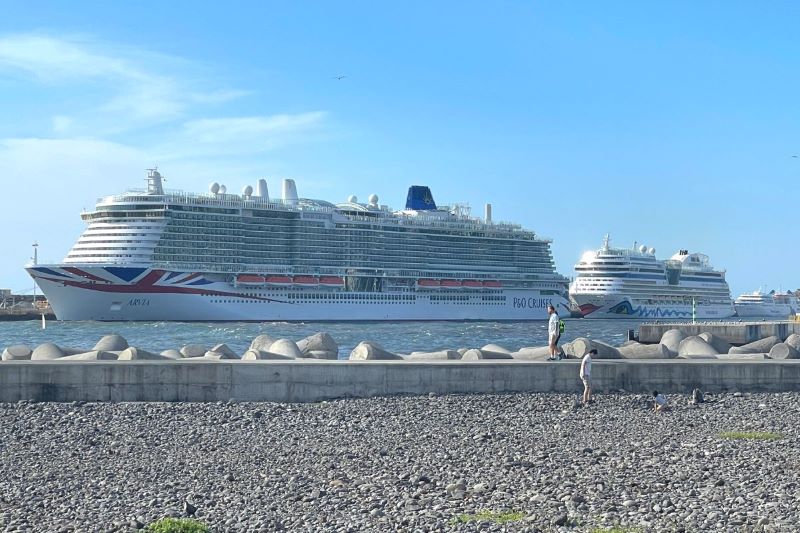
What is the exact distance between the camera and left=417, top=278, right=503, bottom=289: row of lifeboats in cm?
7494

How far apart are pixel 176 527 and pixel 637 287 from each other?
8458cm

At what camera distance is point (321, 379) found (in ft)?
54.7

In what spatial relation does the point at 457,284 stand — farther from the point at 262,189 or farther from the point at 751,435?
the point at 751,435

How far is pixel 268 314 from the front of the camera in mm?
65875

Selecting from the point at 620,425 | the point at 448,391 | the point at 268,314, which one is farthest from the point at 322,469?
the point at 268,314

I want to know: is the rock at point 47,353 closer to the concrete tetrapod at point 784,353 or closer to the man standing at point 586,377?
the man standing at point 586,377

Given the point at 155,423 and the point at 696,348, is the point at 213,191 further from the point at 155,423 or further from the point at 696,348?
the point at 155,423

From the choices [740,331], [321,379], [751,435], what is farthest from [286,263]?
[751,435]

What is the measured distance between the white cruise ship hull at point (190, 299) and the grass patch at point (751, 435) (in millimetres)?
51431

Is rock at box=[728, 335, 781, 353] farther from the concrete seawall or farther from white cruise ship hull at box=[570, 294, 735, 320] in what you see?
white cruise ship hull at box=[570, 294, 735, 320]

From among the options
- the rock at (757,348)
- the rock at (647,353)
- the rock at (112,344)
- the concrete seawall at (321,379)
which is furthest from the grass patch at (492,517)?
the rock at (757,348)

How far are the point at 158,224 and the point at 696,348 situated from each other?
4590 centimetres

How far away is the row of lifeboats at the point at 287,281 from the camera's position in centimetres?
6656

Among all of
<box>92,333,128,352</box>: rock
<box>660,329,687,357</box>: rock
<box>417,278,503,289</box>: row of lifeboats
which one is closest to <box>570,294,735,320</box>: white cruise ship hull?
<box>417,278,503,289</box>: row of lifeboats
